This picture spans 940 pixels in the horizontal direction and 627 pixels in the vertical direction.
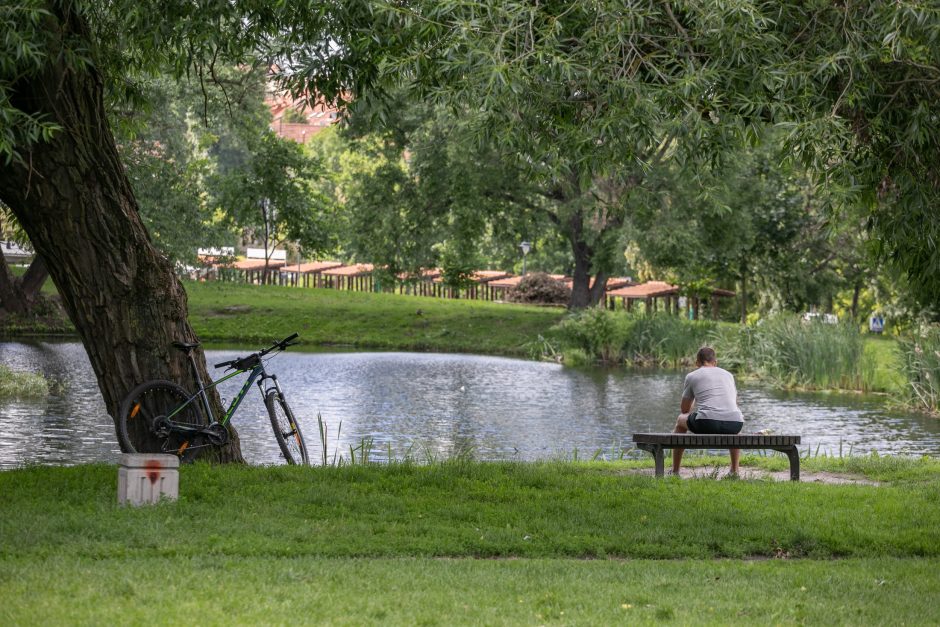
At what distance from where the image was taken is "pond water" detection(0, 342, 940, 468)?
1688cm

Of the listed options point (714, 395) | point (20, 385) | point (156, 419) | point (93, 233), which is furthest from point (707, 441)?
point (20, 385)

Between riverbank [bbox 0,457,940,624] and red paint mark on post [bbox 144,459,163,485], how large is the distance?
212mm

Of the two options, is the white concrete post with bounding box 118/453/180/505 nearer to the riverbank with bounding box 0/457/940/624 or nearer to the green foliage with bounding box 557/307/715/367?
the riverbank with bounding box 0/457/940/624

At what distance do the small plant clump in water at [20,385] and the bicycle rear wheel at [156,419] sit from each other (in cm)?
1095

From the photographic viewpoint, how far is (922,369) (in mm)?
23484

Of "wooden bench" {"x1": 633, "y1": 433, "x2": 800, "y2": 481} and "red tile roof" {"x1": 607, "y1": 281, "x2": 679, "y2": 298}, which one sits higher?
"red tile roof" {"x1": 607, "y1": 281, "x2": 679, "y2": 298}

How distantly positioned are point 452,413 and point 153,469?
520 inches

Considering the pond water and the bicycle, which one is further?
the pond water

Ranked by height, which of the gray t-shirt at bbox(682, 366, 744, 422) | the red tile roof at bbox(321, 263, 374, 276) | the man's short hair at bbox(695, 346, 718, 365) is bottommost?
the gray t-shirt at bbox(682, 366, 744, 422)

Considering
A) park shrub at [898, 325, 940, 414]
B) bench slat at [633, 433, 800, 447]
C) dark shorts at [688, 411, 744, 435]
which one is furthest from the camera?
park shrub at [898, 325, 940, 414]

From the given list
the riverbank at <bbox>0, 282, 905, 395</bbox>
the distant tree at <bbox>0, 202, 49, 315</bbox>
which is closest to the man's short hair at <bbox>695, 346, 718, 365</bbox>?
the riverbank at <bbox>0, 282, 905, 395</bbox>

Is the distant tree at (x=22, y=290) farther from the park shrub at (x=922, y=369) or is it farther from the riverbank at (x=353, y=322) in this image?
the park shrub at (x=922, y=369)

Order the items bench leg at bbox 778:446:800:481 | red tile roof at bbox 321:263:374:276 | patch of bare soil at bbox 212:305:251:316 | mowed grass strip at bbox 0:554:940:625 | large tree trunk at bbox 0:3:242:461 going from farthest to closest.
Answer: red tile roof at bbox 321:263:374:276 → patch of bare soil at bbox 212:305:251:316 → bench leg at bbox 778:446:800:481 → large tree trunk at bbox 0:3:242:461 → mowed grass strip at bbox 0:554:940:625

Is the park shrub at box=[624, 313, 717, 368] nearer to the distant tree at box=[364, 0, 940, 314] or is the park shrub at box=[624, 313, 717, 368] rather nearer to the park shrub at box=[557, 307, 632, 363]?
the park shrub at box=[557, 307, 632, 363]
